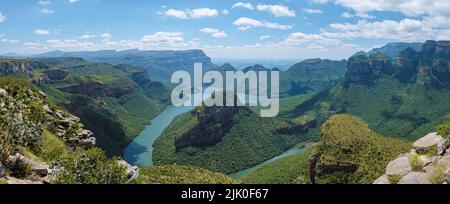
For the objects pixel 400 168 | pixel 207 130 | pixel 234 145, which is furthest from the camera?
pixel 234 145

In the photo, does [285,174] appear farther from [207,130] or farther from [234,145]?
[207,130]

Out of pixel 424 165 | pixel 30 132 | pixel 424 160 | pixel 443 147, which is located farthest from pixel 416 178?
pixel 30 132

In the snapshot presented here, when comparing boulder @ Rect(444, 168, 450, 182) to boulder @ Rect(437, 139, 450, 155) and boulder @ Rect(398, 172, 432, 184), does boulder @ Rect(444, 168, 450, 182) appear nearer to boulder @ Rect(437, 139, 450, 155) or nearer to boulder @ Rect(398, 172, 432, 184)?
boulder @ Rect(398, 172, 432, 184)

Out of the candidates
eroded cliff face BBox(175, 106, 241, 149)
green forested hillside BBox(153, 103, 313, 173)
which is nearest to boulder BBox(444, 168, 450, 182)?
green forested hillside BBox(153, 103, 313, 173)

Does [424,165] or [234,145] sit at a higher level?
[424,165]

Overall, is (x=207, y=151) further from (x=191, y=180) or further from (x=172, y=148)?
(x=191, y=180)
